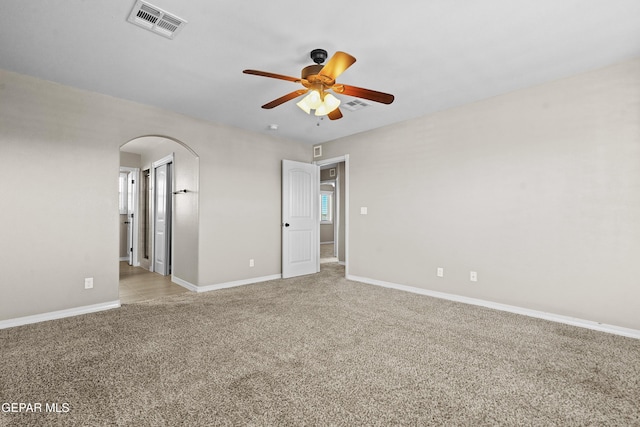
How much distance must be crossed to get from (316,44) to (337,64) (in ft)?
1.59

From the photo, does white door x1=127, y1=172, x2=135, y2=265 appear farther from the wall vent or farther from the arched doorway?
the wall vent

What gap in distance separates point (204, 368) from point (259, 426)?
0.77 metres

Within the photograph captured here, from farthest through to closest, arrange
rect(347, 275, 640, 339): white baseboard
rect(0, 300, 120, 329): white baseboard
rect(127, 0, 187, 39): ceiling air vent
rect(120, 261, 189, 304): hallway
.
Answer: rect(120, 261, 189, 304): hallway
rect(0, 300, 120, 329): white baseboard
rect(347, 275, 640, 339): white baseboard
rect(127, 0, 187, 39): ceiling air vent

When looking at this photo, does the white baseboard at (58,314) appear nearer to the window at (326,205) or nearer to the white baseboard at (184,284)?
the white baseboard at (184,284)

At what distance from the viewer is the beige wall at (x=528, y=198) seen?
2.79 metres

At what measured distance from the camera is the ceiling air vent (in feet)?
6.72

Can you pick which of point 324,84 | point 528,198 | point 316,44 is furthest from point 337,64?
point 528,198

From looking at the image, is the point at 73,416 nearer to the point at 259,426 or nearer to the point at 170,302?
the point at 259,426

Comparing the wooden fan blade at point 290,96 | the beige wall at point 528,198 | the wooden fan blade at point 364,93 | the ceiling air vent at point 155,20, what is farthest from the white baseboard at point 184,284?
the wooden fan blade at point 364,93

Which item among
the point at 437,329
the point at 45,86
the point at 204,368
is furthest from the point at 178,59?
the point at 437,329

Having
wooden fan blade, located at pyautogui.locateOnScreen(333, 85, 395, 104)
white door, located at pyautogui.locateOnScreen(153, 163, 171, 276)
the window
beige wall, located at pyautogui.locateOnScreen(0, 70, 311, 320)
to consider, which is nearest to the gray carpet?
beige wall, located at pyautogui.locateOnScreen(0, 70, 311, 320)

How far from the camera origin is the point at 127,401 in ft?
5.70

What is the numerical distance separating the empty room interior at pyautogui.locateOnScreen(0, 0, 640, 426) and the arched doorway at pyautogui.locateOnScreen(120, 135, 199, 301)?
93 millimetres

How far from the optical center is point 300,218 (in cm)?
543
